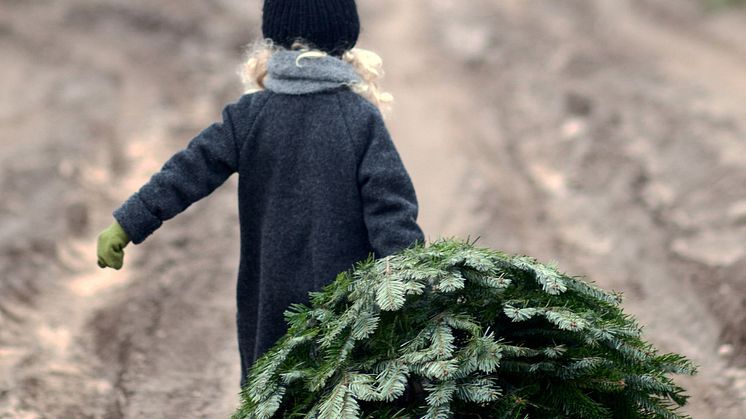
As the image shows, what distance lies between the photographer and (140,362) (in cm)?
453

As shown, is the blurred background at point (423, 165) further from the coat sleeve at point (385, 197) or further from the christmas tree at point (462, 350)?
the christmas tree at point (462, 350)

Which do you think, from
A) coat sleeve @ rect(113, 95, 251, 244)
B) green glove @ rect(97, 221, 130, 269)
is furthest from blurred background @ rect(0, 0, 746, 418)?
coat sleeve @ rect(113, 95, 251, 244)

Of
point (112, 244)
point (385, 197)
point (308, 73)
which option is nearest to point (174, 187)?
point (112, 244)

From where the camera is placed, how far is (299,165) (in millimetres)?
3049

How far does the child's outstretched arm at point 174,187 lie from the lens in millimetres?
2941

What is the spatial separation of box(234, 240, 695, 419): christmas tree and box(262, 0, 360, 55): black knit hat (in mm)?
842

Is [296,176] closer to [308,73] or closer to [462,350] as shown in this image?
[308,73]

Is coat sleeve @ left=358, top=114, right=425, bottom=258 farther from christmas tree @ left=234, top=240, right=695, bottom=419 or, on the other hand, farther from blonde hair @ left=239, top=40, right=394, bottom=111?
christmas tree @ left=234, top=240, right=695, bottom=419

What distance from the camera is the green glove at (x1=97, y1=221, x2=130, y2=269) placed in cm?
293

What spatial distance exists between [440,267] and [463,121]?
6373 millimetres

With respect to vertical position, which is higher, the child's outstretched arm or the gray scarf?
the gray scarf

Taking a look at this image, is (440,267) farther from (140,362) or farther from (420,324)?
(140,362)

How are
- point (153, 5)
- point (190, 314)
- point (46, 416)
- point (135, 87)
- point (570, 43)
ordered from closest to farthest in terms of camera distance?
1. point (46, 416)
2. point (190, 314)
3. point (135, 87)
4. point (570, 43)
5. point (153, 5)

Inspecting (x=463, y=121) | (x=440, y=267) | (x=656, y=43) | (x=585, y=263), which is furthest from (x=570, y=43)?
(x=440, y=267)
